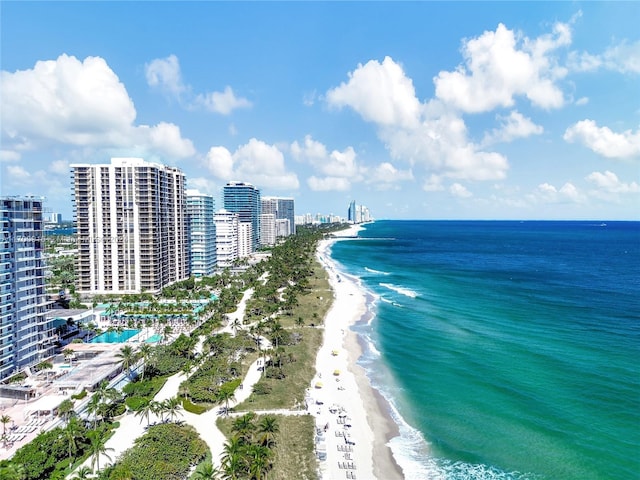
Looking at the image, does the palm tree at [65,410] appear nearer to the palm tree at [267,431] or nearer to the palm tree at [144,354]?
the palm tree at [144,354]

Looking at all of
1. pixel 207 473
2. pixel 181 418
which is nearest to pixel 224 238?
pixel 181 418

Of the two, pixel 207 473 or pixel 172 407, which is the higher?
pixel 207 473

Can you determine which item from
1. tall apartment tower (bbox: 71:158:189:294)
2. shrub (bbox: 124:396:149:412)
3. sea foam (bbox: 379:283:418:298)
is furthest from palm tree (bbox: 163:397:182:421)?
sea foam (bbox: 379:283:418:298)

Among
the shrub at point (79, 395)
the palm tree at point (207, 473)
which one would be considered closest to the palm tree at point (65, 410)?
the shrub at point (79, 395)

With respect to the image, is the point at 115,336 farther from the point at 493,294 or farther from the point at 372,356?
the point at 493,294

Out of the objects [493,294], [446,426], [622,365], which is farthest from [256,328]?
[493,294]

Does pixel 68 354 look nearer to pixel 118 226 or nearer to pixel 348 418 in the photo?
pixel 348 418
